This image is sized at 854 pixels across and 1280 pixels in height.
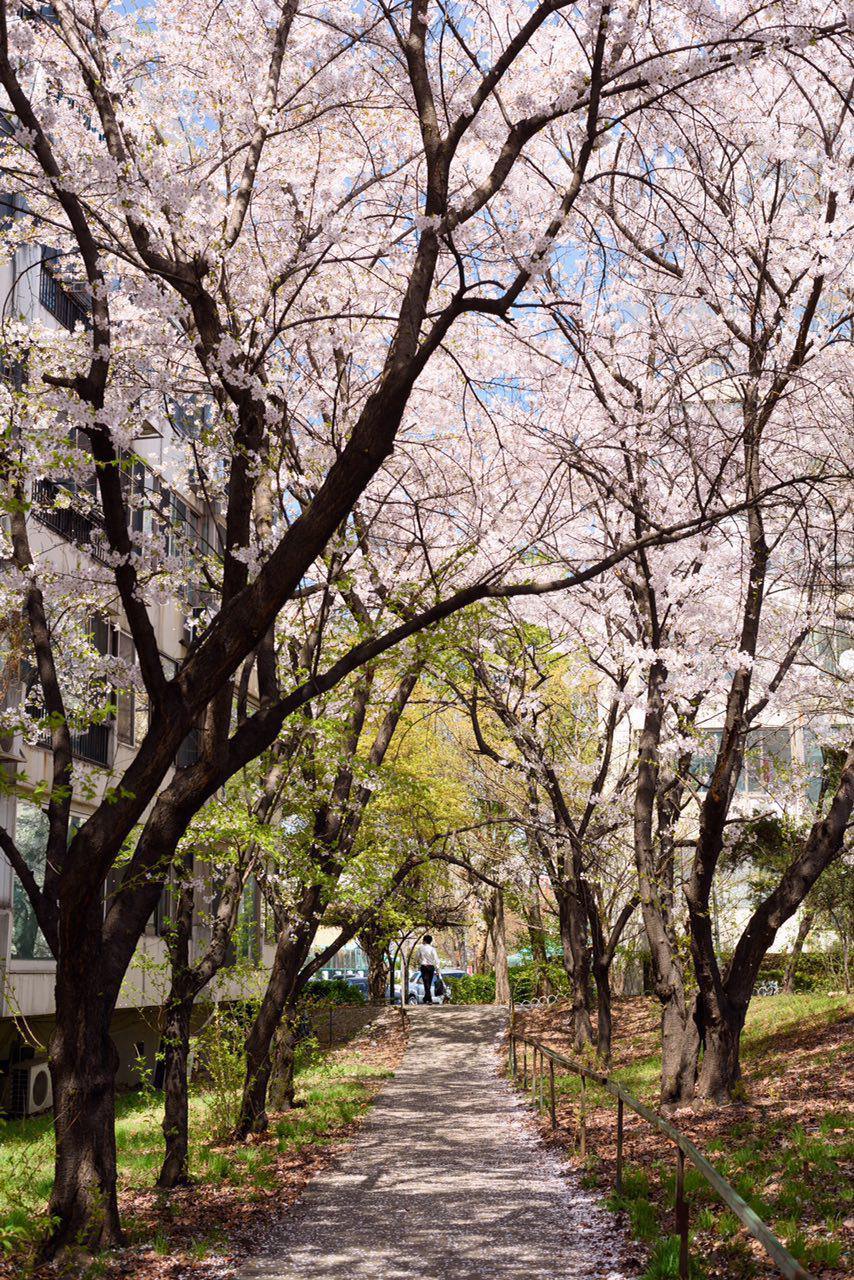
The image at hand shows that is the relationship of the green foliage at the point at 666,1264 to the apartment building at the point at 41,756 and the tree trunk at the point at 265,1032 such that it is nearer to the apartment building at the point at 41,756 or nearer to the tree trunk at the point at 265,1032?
the apartment building at the point at 41,756

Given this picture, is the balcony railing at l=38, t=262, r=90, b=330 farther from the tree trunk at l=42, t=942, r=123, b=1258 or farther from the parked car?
the parked car

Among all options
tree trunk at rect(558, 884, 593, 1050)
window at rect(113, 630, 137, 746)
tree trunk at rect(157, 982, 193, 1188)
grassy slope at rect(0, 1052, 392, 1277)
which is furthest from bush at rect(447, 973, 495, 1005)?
tree trunk at rect(157, 982, 193, 1188)

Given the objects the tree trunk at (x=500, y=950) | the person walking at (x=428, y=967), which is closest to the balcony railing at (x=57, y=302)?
the tree trunk at (x=500, y=950)

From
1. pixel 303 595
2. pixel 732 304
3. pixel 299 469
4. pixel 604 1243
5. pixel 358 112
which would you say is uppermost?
pixel 358 112

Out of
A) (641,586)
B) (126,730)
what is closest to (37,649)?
(641,586)

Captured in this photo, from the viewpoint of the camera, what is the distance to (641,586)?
12445mm

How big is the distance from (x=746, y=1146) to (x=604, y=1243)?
2329mm

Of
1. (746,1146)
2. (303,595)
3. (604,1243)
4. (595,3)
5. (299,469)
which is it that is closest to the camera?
(595,3)

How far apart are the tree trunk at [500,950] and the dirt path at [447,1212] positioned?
14936 millimetres

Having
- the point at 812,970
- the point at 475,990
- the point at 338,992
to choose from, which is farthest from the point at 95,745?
the point at 475,990

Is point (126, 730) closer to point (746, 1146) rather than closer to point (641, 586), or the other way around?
point (641, 586)

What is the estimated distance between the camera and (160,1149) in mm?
13203

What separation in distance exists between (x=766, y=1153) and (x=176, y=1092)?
479 cm

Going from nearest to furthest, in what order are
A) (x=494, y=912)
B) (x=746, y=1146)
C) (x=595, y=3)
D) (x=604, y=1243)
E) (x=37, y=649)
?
(x=595, y=3), (x=604, y=1243), (x=37, y=649), (x=746, y=1146), (x=494, y=912)
